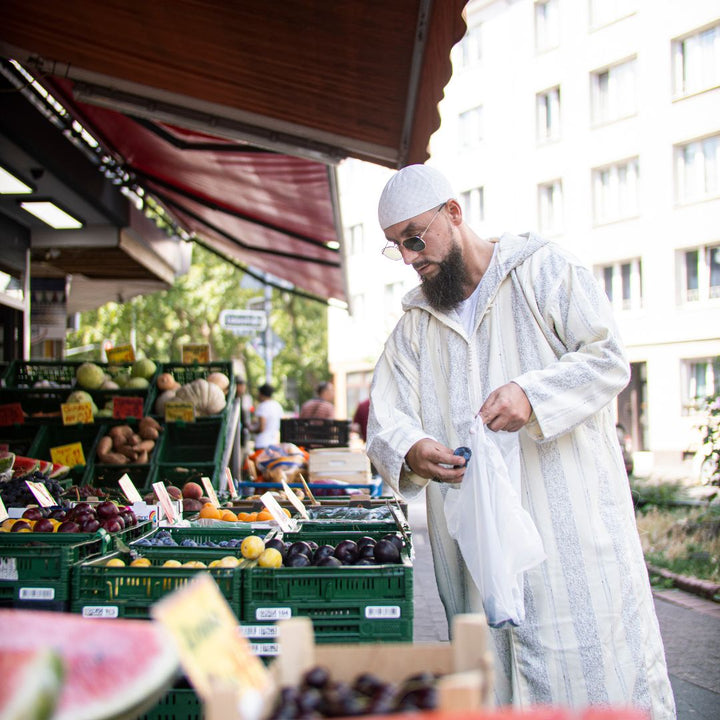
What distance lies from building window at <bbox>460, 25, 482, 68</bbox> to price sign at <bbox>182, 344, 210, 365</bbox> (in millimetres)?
23649

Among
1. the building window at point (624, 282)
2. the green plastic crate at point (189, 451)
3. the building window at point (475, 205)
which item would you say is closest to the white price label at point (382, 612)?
the green plastic crate at point (189, 451)

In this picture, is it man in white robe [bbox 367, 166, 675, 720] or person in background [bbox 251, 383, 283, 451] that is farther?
person in background [bbox 251, 383, 283, 451]

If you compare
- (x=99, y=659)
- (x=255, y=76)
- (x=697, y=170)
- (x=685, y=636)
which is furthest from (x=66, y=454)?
(x=697, y=170)

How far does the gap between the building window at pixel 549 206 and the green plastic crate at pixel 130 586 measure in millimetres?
24277

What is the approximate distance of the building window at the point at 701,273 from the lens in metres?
21.4

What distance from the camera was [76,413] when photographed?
620 centimetres

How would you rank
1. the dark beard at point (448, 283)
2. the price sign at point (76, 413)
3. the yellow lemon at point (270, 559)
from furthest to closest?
the price sign at point (76, 413)
the dark beard at point (448, 283)
the yellow lemon at point (270, 559)

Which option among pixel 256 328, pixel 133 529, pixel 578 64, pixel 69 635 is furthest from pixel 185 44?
pixel 578 64

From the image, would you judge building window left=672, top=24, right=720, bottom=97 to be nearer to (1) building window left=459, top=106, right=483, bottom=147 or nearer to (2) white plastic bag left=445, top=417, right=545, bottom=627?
(1) building window left=459, top=106, right=483, bottom=147

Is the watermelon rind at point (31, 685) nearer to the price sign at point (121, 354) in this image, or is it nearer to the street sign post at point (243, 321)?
the price sign at point (121, 354)

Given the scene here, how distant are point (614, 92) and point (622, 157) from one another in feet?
7.10

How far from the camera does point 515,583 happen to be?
2.34 m

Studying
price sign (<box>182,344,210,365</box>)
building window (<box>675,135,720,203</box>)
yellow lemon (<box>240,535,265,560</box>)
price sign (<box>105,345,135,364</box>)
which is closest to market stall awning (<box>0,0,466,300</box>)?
price sign (<box>182,344,210,365</box>)

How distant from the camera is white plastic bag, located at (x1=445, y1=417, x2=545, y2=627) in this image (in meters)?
2.33
